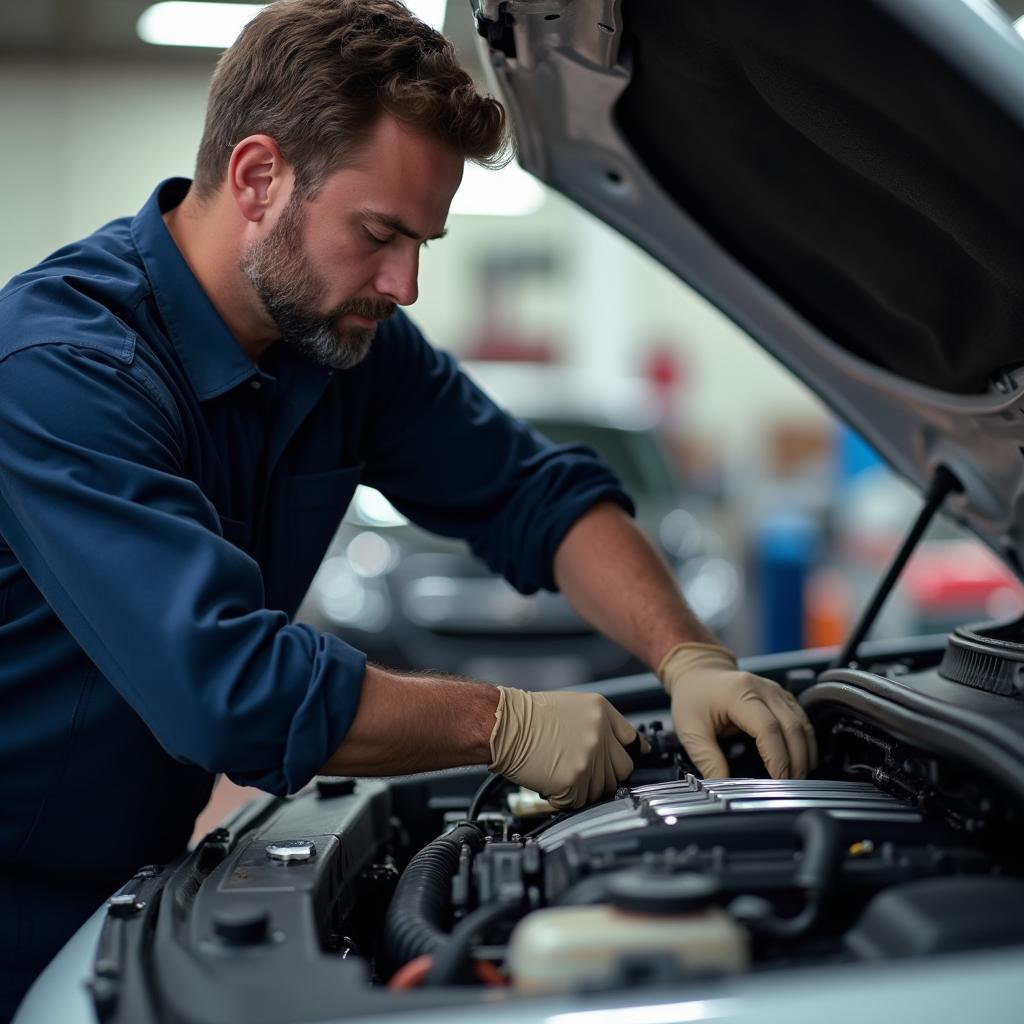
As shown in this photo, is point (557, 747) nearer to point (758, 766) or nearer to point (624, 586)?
point (758, 766)

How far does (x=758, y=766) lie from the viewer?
1603 millimetres

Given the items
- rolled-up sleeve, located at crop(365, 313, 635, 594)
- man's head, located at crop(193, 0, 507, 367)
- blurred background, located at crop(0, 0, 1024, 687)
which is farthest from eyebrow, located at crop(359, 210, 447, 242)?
blurred background, located at crop(0, 0, 1024, 687)

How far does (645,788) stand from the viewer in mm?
1362

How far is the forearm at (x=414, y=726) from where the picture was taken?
125 centimetres

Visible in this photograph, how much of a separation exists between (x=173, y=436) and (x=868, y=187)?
848 mm

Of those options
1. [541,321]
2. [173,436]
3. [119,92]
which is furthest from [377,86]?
[541,321]

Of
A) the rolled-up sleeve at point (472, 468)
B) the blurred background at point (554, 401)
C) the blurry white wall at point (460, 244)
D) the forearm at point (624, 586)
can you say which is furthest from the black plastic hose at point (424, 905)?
the blurry white wall at point (460, 244)

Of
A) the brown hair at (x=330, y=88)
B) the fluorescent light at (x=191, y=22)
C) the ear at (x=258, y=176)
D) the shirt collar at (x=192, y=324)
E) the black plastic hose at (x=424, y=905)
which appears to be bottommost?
the black plastic hose at (x=424, y=905)

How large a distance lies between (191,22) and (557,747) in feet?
26.7

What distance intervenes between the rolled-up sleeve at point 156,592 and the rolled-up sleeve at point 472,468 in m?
0.66

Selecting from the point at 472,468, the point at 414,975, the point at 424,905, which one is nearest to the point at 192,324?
the point at 472,468

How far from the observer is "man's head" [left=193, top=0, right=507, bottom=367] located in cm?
151

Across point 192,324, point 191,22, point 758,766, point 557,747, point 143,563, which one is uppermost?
point 191,22

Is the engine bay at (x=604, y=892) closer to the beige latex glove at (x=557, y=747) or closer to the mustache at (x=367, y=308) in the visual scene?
the beige latex glove at (x=557, y=747)
